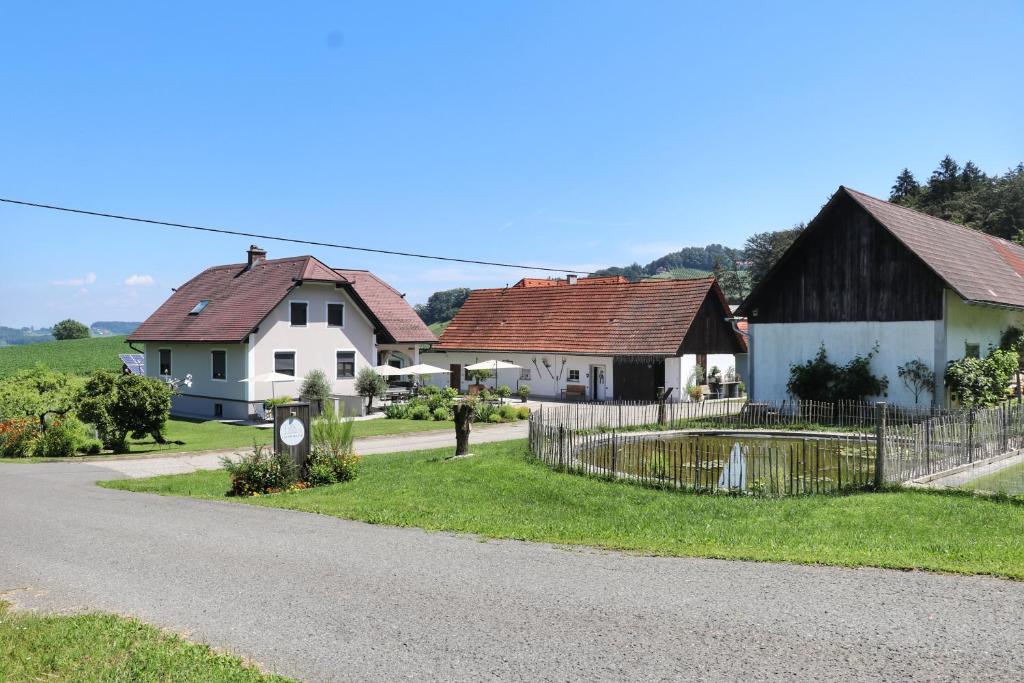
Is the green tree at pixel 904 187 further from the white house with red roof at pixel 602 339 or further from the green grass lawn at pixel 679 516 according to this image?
the green grass lawn at pixel 679 516

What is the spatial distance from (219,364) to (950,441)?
3099 centimetres

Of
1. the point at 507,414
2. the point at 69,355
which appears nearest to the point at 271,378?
the point at 507,414

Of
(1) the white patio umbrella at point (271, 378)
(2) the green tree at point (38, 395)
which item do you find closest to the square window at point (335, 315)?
(1) the white patio umbrella at point (271, 378)

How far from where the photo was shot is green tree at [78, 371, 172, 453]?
2377 cm

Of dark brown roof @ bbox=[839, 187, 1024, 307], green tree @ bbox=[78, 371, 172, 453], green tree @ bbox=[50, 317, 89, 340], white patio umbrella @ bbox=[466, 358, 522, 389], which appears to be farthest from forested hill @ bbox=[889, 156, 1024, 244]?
green tree @ bbox=[50, 317, 89, 340]

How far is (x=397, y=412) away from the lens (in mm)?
33875

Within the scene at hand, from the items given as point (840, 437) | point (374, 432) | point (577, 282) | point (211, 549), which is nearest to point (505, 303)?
point (577, 282)

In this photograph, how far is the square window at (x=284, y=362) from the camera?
117 feet

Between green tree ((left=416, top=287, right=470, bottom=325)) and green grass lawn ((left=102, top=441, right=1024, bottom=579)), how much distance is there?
130395 millimetres

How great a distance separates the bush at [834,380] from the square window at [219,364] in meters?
25.0

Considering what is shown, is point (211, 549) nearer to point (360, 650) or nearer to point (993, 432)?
point (360, 650)

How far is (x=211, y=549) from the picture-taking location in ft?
34.7

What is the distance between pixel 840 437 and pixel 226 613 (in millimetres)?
18956

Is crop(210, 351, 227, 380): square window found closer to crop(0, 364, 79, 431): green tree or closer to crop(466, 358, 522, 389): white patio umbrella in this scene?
crop(0, 364, 79, 431): green tree
